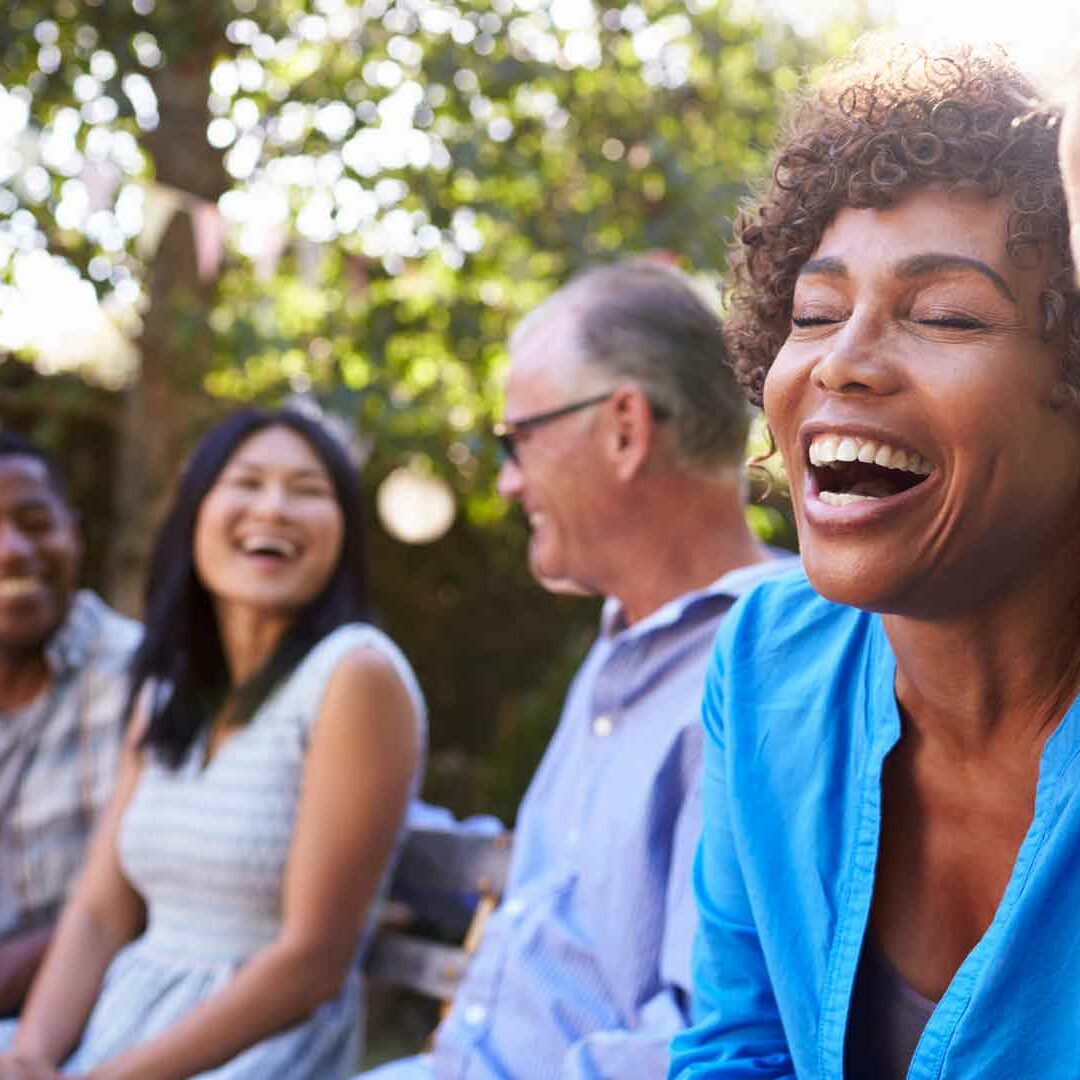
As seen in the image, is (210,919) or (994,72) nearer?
(994,72)

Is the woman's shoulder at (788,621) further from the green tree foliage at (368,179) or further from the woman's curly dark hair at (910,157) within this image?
the green tree foliage at (368,179)

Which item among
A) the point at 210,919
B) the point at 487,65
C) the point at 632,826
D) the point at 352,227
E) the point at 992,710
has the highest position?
the point at 487,65

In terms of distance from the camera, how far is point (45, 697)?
13.3 ft

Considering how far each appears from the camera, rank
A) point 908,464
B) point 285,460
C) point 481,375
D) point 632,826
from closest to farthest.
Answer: point 908,464 < point 632,826 < point 285,460 < point 481,375

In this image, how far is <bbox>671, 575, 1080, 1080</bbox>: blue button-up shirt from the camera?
4.87 feet

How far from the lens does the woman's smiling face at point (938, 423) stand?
4.90ft

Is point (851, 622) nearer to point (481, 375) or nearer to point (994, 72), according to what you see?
point (994, 72)

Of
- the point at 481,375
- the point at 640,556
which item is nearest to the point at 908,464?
the point at 640,556

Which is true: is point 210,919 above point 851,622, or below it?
below

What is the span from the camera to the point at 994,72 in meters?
1.57

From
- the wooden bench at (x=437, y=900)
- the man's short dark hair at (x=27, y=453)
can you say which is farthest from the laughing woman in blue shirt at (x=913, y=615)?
the man's short dark hair at (x=27, y=453)

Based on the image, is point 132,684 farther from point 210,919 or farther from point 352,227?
point 352,227

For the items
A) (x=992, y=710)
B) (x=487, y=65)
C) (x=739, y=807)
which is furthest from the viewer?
(x=487, y=65)

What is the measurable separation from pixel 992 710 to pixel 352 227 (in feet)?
14.2
